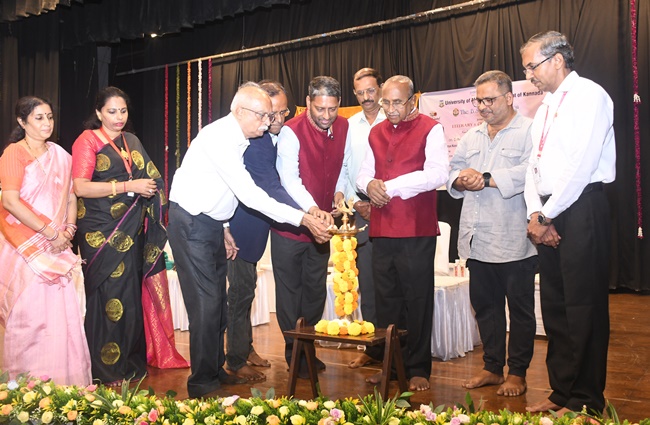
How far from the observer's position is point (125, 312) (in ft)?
13.7

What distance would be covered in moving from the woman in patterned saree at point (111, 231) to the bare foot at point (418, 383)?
1.63 m

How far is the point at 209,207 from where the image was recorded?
140 inches

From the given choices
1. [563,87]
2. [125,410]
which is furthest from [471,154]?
[125,410]

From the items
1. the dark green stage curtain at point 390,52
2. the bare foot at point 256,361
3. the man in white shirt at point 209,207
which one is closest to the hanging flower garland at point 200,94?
the dark green stage curtain at point 390,52

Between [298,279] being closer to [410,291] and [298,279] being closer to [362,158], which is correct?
[410,291]

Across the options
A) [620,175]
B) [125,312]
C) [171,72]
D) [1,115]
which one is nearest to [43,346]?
[125,312]

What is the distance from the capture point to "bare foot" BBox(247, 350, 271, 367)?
448 centimetres

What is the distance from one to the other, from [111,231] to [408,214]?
1710 millimetres

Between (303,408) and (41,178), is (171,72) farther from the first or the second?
(303,408)

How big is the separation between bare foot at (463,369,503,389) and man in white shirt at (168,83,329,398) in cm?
131

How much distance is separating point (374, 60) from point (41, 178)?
5510 millimetres

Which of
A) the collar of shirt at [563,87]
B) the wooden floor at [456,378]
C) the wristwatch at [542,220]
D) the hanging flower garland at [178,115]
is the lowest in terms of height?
the wooden floor at [456,378]

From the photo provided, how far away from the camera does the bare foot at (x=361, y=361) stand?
4.36m

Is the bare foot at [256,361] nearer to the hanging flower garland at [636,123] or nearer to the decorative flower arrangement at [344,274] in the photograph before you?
the decorative flower arrangement at [344,274]
